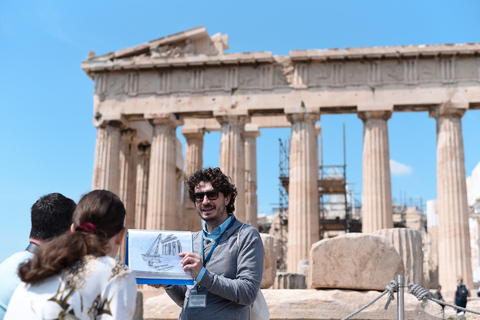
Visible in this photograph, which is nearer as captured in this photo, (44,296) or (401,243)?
(44,296)

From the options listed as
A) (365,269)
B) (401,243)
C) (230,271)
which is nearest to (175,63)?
(401,243)

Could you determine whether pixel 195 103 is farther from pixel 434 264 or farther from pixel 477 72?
pixel 434 264

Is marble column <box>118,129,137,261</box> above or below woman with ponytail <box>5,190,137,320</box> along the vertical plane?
above

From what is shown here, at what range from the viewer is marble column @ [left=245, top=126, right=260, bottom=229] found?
28.8 meters

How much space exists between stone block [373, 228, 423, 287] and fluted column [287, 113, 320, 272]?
11.3 meters

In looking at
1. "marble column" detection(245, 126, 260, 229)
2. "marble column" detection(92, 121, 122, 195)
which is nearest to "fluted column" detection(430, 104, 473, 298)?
"marble column" detection(245, 126, 260, 229)

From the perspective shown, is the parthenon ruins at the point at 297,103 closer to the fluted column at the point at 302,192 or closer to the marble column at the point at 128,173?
the fluted column at the point at 302,192

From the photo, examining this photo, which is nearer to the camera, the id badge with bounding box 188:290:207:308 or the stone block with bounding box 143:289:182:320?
the id badge with bounding box 188:290:207:308

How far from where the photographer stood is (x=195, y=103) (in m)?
25.2

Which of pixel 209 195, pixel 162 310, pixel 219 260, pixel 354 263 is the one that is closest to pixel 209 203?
pixel 209 195

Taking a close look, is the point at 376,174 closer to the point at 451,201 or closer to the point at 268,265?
the point at 451,201

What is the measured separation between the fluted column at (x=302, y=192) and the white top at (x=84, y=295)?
2068 cm

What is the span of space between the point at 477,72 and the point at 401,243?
47.8 ft

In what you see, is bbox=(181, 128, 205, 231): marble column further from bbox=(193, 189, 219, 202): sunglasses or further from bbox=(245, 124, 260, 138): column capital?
bbox=(193, 189, 219, 202): sunglasses
